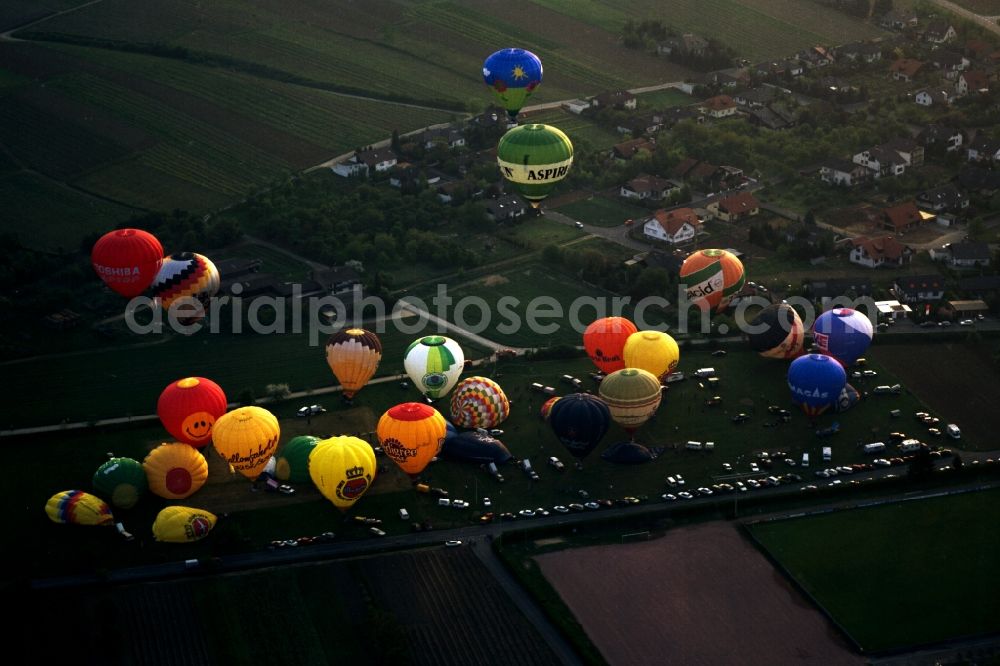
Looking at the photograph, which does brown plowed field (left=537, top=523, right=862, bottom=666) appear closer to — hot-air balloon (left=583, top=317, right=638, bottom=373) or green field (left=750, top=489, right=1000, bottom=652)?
green field (left=750, top=489, right=1000, bottom=652)

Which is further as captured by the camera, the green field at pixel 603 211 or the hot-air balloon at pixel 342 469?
the green field at pixel 603 211

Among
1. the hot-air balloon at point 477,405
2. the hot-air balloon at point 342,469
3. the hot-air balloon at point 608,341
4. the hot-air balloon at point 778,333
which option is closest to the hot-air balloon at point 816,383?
the hot-air balloon at point 778,333

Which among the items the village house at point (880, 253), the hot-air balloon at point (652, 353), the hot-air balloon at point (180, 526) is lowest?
the hot-air balloon at point (180, 526)

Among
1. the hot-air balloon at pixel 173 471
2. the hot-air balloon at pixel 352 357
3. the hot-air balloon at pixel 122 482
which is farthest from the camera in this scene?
the hot-air balloon at pixel 352 357

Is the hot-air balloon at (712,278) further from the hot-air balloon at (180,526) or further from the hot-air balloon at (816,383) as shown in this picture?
the hot-air balloon at (180,526)

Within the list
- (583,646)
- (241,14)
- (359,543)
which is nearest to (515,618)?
(583,646)

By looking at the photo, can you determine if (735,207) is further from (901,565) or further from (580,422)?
(901,565)

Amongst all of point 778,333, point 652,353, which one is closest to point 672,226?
point 778,333
